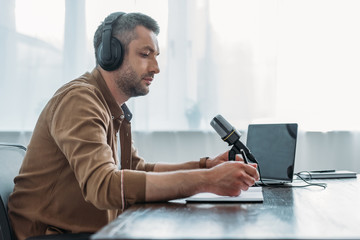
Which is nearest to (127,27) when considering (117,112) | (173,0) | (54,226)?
(117,112)

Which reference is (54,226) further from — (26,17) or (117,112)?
(26,17)

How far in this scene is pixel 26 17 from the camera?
241cm

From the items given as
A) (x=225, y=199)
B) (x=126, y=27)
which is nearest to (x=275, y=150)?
(x=225, y=199)

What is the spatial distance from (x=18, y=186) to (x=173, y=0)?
4.99ft

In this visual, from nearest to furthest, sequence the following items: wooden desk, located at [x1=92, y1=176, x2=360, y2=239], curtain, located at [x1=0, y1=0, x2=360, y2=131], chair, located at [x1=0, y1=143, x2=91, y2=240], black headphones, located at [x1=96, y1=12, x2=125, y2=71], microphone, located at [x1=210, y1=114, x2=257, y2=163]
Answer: wooden desk, located at [x1=92, y1=176, x2=360, y2=239] < chair, located at [x1=0, y1=143, x2=91, y2=240] < microphone, located at [x1=210, y1=114, x2=257, y2=163] < black headphones, located at [x1=96, y1=12, x2=125, y2=71] < curtain, located at [x1=0, y1=0, x2=360, y2=131]

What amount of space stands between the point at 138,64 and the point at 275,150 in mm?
655

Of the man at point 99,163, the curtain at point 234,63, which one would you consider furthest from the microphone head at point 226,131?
the curtain at point 234,63

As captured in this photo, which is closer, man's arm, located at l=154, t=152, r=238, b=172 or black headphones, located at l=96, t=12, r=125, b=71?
black headphones, located at l=96, t=12, r=125, b=71

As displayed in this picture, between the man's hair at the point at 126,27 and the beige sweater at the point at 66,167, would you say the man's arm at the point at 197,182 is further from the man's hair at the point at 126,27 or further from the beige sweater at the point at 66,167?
the man's hair at the point at 126,27

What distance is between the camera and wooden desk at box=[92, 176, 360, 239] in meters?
0.67

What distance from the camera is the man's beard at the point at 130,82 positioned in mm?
1433

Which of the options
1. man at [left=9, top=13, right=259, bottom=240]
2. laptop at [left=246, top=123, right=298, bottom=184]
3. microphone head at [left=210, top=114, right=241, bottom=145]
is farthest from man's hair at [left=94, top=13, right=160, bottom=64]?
laptop at [left=246, top=123, right=298, bottom=184]

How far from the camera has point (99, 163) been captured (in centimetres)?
99

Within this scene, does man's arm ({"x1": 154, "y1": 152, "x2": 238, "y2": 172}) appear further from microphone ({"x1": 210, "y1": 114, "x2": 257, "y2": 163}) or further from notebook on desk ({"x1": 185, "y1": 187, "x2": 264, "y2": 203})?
notebook on desk ({"x1": 185, "y1": 187, "x2": 264, "y2": 203})
